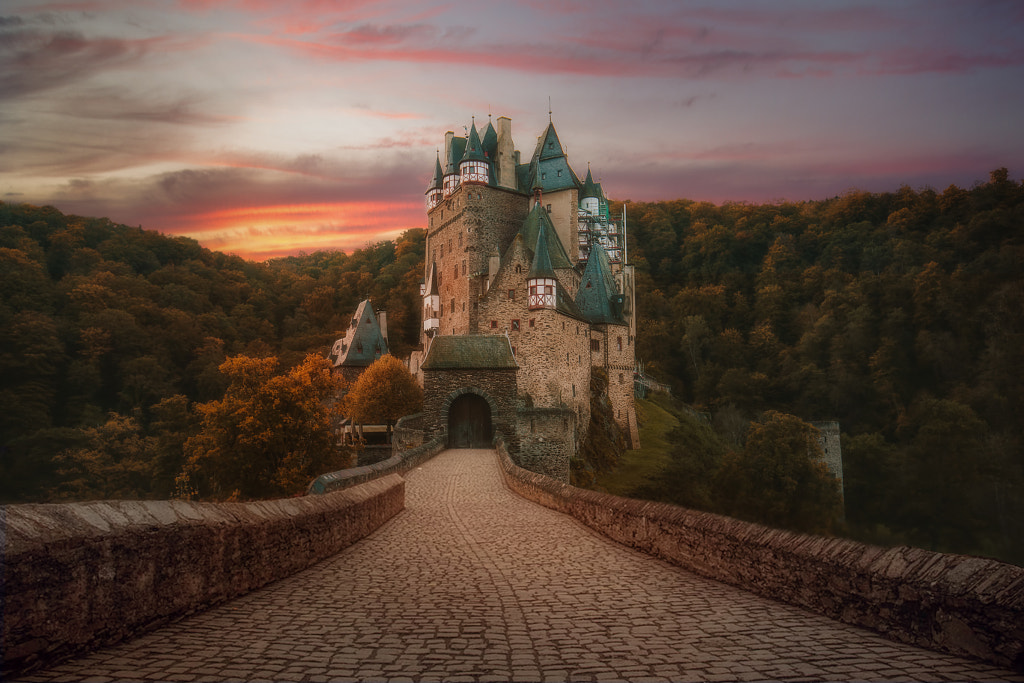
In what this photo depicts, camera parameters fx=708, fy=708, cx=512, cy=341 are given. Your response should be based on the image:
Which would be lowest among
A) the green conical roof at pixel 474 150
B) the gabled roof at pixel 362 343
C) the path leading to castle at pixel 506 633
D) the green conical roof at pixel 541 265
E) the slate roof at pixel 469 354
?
the path leading to castle at pixel 506 633

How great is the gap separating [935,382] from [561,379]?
41.4 metres

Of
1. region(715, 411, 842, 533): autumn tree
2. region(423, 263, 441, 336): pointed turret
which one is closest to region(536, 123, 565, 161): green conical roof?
region(423, 263, 441, 336): pointed turret

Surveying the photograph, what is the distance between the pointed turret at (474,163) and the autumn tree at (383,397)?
15.5 meters

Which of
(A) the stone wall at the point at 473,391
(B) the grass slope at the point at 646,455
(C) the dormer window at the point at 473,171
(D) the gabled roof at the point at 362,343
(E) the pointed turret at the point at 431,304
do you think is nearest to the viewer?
(A) the stone wall at the point at 473,391

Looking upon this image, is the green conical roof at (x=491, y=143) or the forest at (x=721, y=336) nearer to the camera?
the forest at (x=721, y=336)

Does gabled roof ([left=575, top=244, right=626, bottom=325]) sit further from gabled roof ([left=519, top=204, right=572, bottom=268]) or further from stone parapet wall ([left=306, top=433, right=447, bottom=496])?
stone parapet wall ([left=306, top=433, right=447, bottom=496])

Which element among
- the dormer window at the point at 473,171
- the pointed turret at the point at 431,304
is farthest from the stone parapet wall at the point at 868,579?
the pointed turret at the point at 431,304

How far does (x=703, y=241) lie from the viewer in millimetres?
88500

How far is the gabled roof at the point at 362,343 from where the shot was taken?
58844 mm

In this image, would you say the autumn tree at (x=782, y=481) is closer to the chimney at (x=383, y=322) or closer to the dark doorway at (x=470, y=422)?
the dark doorway at (x=470, y=422)

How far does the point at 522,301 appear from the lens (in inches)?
1613

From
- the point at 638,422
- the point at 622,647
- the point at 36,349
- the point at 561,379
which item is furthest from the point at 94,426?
the point at 622,647

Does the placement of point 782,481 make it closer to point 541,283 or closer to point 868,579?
point 541,283

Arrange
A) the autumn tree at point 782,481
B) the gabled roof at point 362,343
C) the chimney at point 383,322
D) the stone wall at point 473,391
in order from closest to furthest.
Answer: the stone wall at point 473,391, the autumn tree at point 782,481, the gabled roof at point 362,343, the chimney at point 383,322
